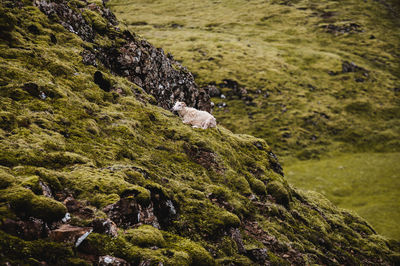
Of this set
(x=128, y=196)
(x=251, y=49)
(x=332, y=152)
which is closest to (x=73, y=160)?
(x=128, y=196)

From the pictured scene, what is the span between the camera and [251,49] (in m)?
125

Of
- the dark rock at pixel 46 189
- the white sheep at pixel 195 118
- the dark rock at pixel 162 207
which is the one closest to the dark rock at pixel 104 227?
the dark rock at pixel 46 189

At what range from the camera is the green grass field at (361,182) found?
49875mm

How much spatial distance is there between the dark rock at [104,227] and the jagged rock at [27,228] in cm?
176

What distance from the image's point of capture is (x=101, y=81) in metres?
23.6

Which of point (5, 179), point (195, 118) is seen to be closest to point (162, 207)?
point (5, 179)

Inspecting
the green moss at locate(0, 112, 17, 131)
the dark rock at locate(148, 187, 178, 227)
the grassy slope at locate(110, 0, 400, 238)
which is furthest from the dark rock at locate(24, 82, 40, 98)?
the grassy slope at locate(110, 0, 400, 238)

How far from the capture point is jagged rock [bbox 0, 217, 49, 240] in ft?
28.5

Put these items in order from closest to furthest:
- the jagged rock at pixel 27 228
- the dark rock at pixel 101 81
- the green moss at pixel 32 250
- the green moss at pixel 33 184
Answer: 1. the green moss at pixel 32 250
2. the jagged rock at pixel 27 228
3. the green moss at pixel 33 184
4. the dark rock at pixel 101 81

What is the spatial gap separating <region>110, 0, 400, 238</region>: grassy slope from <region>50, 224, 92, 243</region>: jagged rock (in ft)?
172

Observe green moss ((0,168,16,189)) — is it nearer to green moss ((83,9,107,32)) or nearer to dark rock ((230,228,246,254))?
dark rock ((230,228,246,254))

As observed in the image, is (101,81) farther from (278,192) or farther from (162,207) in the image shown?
(278,192)

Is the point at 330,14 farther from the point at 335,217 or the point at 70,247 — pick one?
the point at 70,247

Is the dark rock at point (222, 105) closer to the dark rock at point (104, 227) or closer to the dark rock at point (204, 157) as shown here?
the dark rock at point (204, 157)
